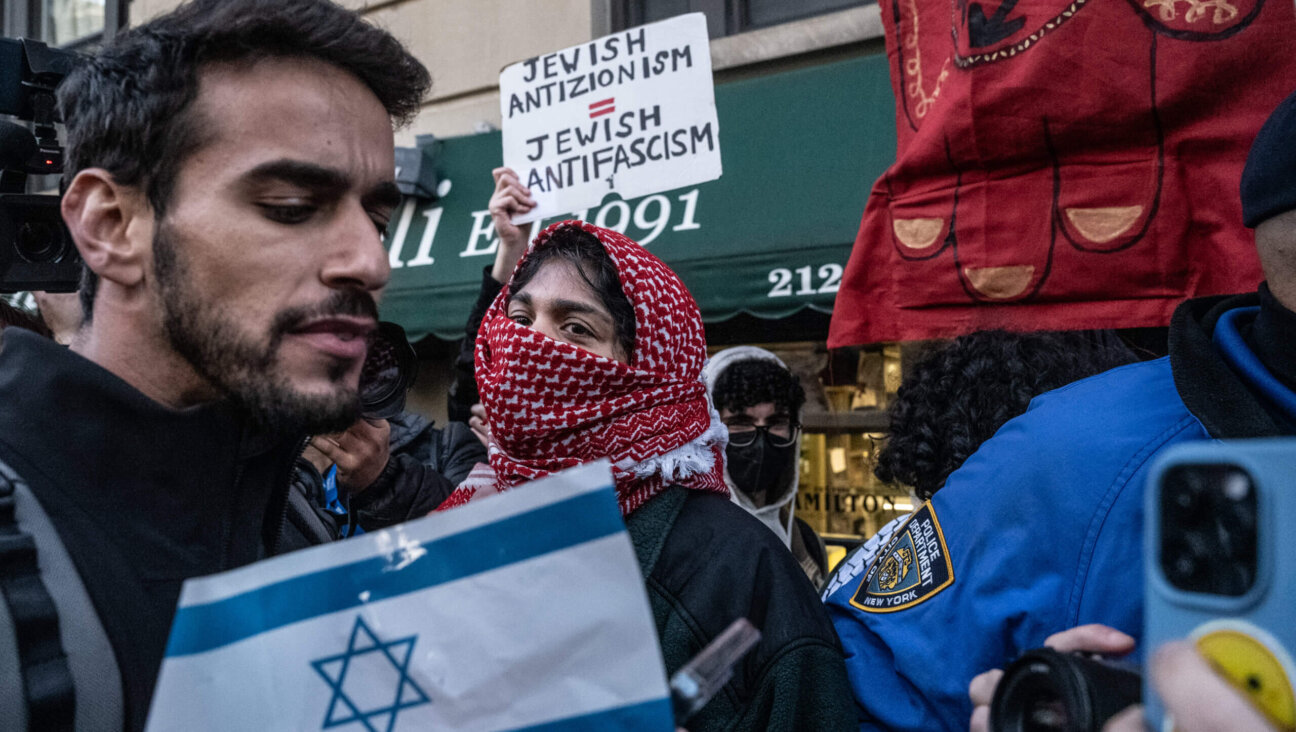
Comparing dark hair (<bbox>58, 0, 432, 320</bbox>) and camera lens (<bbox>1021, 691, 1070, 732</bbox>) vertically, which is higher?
dark hair (<bbox>58, 0, 432, 320</bbox>)

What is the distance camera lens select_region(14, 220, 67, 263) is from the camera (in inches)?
56.9

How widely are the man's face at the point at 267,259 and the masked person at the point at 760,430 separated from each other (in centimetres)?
246

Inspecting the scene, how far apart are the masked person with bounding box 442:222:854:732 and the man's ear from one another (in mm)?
766

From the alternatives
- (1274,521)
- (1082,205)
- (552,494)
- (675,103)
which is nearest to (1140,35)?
(1082,205)

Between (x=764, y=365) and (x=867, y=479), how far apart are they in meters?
1.30

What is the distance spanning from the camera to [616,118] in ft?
9.55

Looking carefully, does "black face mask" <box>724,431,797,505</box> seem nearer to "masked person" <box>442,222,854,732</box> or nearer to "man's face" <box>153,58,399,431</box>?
"masked person" <box>442,222,854,732</box>

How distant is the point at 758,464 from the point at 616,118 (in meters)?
1.48

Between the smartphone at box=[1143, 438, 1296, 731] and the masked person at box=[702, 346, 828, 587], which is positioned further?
the masked person at box=[702, 346, 828, 587]

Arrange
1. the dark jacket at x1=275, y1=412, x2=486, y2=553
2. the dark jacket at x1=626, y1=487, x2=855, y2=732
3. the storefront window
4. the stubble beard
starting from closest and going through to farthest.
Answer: the stubble beard
the dark jacket at x1=626, y1=487, x2=855, y2=732
the dark jacket at x1=275, y1=412, x2=486, y2=553
the storefront window

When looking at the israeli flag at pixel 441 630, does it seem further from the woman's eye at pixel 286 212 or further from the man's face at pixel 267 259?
the woman's eye at pixel 286 212

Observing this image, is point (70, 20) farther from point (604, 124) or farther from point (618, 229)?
point (604, 124)

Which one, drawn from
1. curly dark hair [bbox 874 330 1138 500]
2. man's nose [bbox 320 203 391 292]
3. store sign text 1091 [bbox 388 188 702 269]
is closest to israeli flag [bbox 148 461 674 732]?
man's nose [bbox 320 203 391 292]

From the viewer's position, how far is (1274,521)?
61 centimetres
